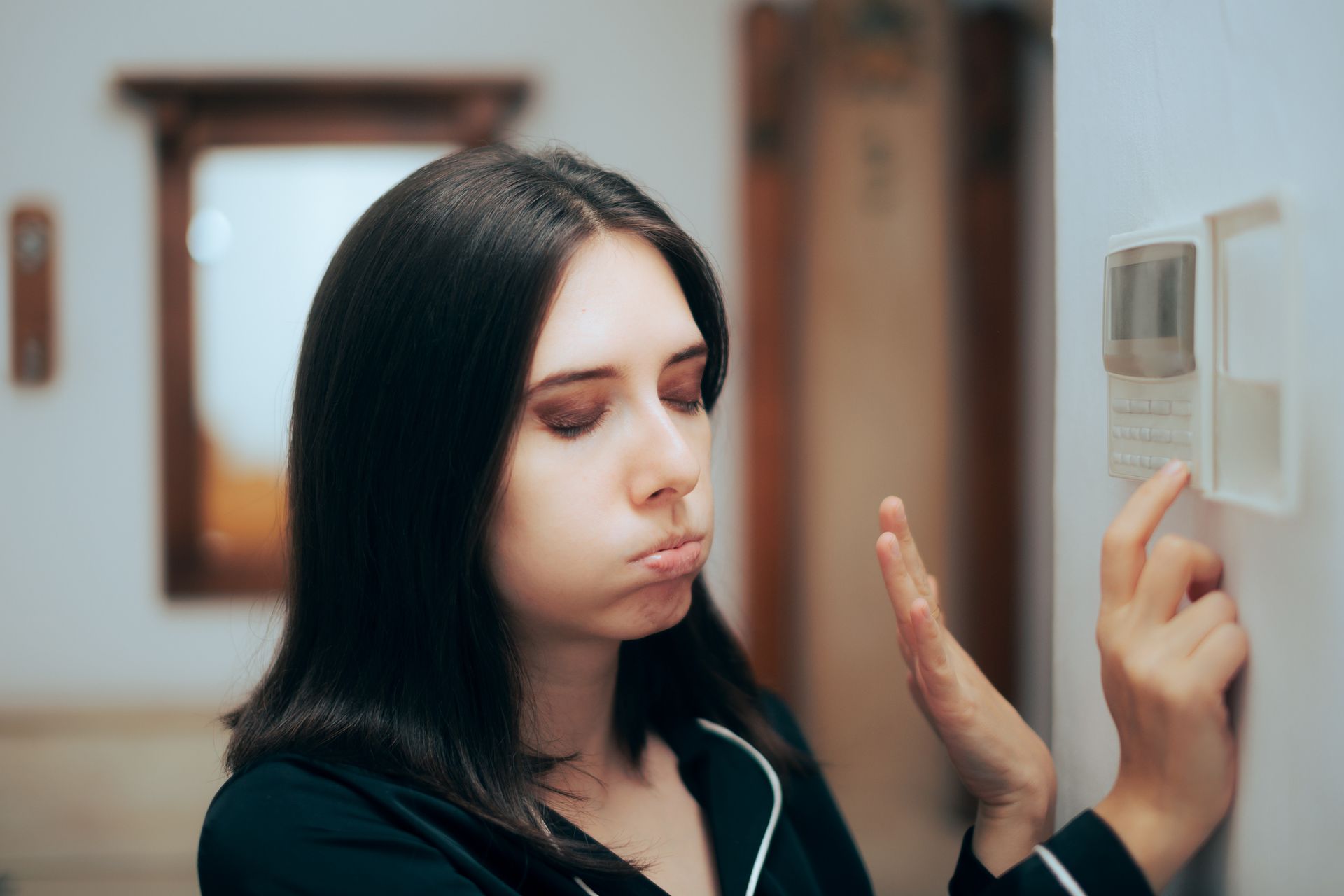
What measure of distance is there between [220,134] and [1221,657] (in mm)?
2926

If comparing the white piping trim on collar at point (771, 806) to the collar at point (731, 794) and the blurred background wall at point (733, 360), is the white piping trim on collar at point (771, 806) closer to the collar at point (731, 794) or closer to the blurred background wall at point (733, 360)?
the collar at point (731, 794)

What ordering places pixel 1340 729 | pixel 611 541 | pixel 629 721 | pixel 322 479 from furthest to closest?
1. pixel 629 721
2. pixel 322 479
3. pixel 611 541
4. pixel 1340 729

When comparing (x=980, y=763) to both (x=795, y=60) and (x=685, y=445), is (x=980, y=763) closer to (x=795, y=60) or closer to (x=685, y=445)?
(x=685, y=445)

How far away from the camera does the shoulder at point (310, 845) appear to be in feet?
2.43

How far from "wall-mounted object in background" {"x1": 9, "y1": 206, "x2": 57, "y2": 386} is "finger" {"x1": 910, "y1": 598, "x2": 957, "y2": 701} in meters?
2.84

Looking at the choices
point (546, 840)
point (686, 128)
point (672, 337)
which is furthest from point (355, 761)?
point (686, 128)

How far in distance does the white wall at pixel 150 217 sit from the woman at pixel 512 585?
1.97 meters

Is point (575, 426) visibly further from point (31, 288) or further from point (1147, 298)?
point (31, 288)

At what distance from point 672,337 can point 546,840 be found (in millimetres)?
431

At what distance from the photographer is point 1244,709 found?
66 cm

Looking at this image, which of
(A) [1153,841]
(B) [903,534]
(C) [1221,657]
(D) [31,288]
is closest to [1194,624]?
(C) [1221,657]

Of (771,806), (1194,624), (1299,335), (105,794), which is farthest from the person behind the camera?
(105,794)

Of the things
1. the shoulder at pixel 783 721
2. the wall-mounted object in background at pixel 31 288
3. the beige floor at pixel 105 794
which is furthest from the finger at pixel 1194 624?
the wall-mounted object in background at pixel 31 288

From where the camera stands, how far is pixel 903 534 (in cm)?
87
